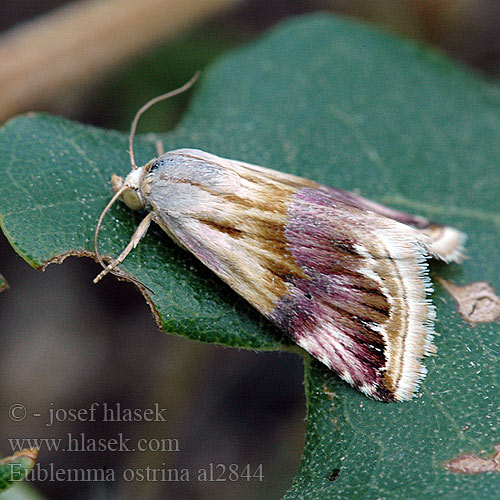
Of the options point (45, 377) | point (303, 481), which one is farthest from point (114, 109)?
point (303, 481)

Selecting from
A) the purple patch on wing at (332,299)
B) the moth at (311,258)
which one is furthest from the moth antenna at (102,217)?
the purple patch on wing at (332,299)

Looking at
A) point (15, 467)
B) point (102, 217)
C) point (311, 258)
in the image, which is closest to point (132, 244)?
point (102, 217)

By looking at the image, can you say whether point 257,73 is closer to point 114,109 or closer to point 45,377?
point 114,109

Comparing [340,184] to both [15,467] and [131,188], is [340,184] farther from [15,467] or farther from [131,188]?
[15,467]

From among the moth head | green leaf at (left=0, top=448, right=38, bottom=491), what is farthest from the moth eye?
green leaf at (left=0, top=448, right=38, bottom=491)

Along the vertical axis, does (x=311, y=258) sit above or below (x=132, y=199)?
below

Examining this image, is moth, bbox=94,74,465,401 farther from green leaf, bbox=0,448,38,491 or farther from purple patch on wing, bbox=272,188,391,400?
green leaf, bbox=0,448,38,491

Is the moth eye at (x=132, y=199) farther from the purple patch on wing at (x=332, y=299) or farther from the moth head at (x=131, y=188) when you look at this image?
the purple patch on wing at (x=332, y=299)
